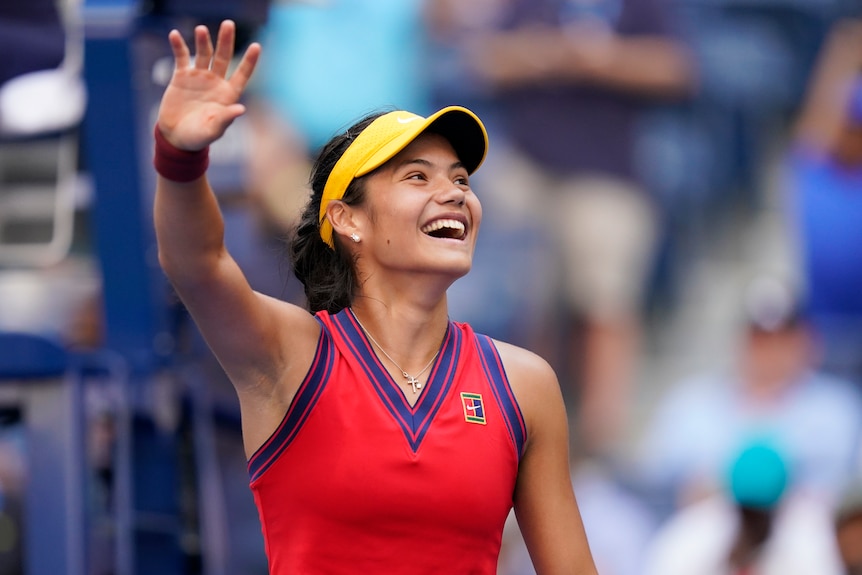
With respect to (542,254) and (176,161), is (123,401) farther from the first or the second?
(542,254)

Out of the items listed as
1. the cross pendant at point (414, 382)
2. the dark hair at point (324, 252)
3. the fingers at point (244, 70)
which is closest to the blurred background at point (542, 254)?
the dark hair at point (324, 252)

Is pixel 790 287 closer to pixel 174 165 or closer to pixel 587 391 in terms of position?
pixel 587 391

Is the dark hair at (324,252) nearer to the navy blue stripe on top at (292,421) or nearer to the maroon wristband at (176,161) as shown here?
the navy blue stripe on top at (292,421)

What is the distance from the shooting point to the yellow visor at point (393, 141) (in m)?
2.32

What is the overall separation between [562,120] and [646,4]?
0.64 metres

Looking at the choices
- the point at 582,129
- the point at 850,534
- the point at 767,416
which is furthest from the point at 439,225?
the point at 582,129

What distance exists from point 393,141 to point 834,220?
3.67 m

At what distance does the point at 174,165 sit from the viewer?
2008 millimetres

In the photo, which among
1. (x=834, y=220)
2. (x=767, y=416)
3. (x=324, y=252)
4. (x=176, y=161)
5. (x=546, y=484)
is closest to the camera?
(x=176, y=161)

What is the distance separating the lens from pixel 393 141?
2.33 m

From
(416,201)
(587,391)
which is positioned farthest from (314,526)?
(587,391)

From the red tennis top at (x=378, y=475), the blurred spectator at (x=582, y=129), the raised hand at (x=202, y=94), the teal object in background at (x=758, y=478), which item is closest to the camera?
the raised hand at (x=202, y=94)

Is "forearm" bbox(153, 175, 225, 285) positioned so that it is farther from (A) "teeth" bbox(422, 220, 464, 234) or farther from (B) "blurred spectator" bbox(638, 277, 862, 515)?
(B) "blurred spectator" bbox(638, 277, 862, 515)

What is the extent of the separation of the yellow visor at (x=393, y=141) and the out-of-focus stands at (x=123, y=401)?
1.10 meters
